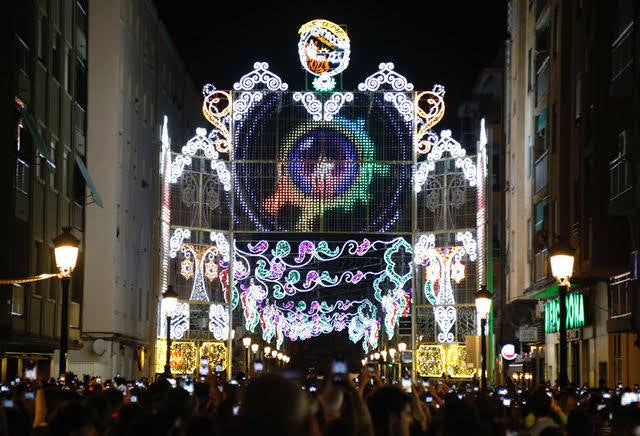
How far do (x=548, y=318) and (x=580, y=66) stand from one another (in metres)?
11.6

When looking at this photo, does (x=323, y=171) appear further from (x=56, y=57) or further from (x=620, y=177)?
(x=620, y=177)

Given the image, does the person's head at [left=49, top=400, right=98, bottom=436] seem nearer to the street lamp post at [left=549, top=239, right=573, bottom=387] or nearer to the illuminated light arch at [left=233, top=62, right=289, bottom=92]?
the street lamp post at [left=549, top=239, right=573, bottom=387]

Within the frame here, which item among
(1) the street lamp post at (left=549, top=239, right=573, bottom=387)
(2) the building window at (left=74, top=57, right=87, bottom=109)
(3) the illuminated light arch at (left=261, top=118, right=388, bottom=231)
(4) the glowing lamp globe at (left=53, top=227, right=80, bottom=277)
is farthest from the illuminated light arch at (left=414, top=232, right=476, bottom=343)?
(4) the glowing lamp globe at (left=53, top=227, right=80, bottom=277)

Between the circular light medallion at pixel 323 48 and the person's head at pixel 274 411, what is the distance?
40.9 m

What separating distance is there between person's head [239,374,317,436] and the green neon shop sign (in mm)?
40358

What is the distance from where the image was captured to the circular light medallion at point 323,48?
151 feet

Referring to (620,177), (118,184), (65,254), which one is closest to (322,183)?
(118,184)

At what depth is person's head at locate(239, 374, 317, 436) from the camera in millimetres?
5184

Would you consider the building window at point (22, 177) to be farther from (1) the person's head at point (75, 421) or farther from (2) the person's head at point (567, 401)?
(1) the person's head at point (75, 421)

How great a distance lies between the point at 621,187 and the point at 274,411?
30990mm

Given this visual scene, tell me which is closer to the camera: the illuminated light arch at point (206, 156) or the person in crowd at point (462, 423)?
→ the person in crowd at point (462, 423)

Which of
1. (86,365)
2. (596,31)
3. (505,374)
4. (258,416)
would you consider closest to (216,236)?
(86,365)

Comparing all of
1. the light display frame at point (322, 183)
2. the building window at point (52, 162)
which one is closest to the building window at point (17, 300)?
the building window at point (52, 162)

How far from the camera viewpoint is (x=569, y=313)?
1879 inches
